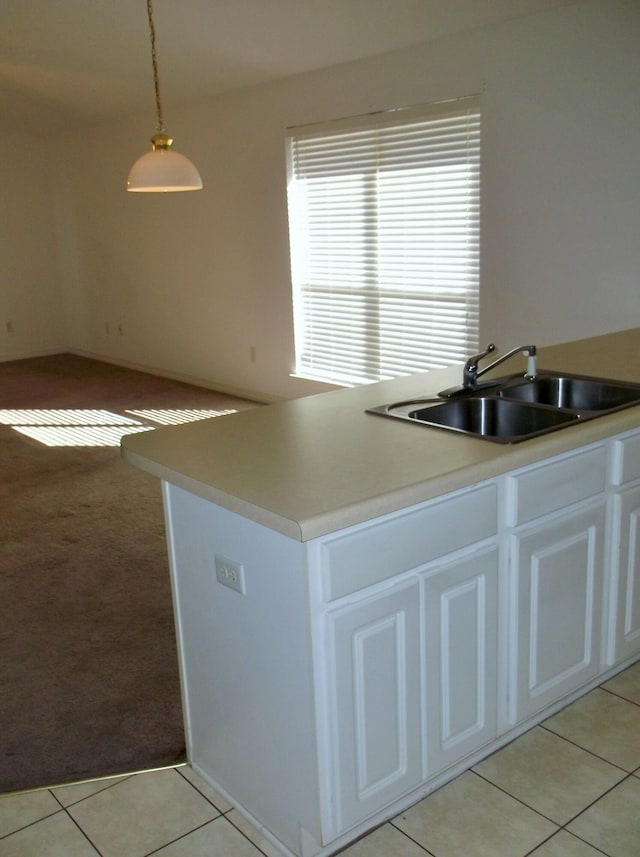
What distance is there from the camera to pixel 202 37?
521 centimetres

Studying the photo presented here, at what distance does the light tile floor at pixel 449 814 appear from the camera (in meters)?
1.95

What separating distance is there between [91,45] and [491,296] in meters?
3.28

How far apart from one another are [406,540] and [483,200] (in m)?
3.35

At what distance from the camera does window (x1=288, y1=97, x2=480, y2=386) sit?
4.90 m

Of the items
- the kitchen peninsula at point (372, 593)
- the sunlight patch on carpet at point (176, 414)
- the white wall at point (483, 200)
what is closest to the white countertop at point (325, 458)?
the kitchen peninsula at point (372, 593)

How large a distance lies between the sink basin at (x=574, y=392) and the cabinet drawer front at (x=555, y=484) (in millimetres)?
451

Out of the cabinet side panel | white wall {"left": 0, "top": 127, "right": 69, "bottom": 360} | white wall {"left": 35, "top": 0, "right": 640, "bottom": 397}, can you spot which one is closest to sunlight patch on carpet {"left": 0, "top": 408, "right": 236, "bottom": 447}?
white wall {"left": 35, "top": 0, "right": 640, "bottom": 397}

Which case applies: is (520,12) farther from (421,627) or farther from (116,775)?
(116,775)

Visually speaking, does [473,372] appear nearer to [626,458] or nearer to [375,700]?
[626,458]

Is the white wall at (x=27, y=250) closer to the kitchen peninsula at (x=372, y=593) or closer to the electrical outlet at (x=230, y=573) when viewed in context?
the kitchen peninsula at (x=372, y=593)

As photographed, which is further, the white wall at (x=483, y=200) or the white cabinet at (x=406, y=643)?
the white wall at (x=483, y=200)

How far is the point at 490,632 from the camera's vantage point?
2090mm

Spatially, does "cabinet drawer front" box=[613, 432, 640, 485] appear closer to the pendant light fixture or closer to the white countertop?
the white countertop

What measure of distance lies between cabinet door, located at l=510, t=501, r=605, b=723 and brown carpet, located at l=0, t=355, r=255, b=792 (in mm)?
1010
